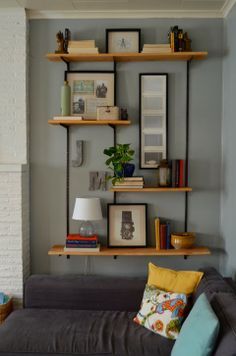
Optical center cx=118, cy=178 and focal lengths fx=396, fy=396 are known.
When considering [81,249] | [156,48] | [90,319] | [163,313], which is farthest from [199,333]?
[156,48]

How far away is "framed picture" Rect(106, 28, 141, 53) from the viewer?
336 centimetres

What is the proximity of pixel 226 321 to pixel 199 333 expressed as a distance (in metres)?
0.17

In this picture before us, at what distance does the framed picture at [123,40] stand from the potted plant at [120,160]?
82 cm

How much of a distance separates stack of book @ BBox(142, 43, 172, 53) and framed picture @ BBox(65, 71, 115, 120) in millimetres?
361

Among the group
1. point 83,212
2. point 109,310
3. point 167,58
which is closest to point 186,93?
point 167,58

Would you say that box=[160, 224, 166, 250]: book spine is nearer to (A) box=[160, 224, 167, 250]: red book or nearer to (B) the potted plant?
(A) box=[160, 224, 167, 250]: red book

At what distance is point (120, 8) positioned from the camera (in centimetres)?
329

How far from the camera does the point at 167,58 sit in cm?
334

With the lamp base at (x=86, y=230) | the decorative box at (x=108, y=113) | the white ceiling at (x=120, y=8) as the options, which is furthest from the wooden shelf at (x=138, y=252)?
the white ceiling at (x=120, y=8)

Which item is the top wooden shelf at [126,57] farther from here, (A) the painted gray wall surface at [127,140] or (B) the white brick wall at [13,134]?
(B) the white brick wall at [13,134]

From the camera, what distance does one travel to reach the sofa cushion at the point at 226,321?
1.84 meters

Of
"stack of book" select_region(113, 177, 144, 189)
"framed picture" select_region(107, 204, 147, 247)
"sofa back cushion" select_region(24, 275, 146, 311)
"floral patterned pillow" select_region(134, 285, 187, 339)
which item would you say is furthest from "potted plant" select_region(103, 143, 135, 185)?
"floral patterned pillow" select_region(134, 285, 187, 339)

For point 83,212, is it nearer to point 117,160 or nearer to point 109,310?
point 117,160

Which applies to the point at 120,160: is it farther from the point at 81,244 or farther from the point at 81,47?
the point at 81,47
